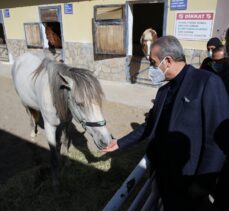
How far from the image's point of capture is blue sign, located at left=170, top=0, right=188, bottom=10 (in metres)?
5.77

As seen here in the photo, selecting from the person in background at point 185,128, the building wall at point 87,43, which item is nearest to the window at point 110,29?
the building wall at point 87,43

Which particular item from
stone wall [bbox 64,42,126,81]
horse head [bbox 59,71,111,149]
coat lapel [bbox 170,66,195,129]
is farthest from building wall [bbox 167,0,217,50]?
coat lapel [bbox 170,66,195,129]

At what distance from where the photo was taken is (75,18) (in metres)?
8.03

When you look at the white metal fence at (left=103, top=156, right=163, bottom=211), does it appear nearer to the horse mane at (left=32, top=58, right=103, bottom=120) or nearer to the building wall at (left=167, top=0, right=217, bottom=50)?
the horse mane at (left=32, top=58, right=103, bottom=120)

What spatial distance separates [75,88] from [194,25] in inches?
179

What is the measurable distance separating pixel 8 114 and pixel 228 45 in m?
5.02

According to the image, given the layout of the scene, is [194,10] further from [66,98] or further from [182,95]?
[182,95]

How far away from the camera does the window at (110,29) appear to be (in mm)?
6590

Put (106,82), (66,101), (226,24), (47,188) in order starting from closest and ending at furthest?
(66,101), (47,188), (226,24), (106,82)

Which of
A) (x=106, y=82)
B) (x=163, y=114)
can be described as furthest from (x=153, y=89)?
(x=163, y=114)

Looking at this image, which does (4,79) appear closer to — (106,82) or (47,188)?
(106,82)

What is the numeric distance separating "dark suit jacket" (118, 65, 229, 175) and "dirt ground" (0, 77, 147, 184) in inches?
103

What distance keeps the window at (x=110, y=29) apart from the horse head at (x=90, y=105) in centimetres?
456

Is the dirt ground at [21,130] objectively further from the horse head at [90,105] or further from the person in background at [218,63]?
the person in background at [218,63]
